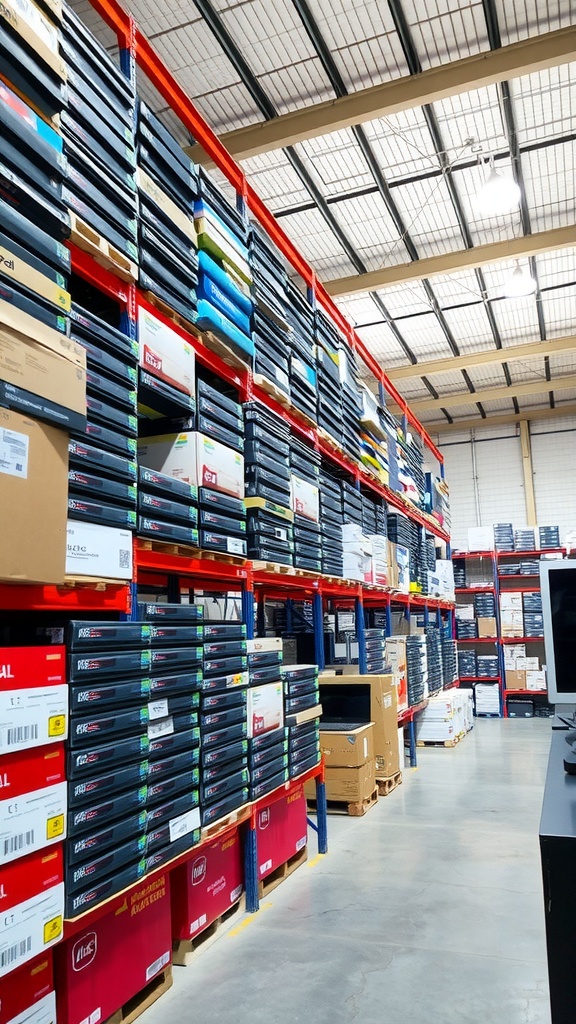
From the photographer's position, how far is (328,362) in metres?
6.53

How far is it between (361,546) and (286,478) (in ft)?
6.63

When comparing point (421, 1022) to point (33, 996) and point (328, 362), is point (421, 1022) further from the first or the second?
point (328, 362)

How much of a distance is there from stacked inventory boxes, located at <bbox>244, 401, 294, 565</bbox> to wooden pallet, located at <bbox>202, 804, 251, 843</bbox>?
1.53 metres

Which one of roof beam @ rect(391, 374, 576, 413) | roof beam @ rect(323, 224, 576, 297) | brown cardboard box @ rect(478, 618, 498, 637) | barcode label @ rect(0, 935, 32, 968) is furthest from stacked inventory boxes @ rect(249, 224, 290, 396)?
brown cardboard box @ rect(478, 618, 498, 637)

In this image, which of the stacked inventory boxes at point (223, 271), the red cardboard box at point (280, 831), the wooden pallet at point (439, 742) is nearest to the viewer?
the stacked inventory boxes at point (223, 271)

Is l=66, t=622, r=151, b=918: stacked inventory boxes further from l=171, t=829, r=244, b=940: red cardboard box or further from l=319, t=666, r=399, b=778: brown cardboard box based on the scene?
l=319, t=666, r=399, b=778: brown cardboard box

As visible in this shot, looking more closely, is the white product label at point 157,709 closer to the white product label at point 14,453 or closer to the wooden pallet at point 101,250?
the white product label at point 14,453

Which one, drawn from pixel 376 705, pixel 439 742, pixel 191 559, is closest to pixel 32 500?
pixel 191 559

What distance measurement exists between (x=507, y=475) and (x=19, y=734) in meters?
15.6

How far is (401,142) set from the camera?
7477mm

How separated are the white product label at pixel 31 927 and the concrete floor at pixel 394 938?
37.5 inches

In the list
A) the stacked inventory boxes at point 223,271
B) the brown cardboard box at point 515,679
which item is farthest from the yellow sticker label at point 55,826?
the brown cardboard box at point 515,679

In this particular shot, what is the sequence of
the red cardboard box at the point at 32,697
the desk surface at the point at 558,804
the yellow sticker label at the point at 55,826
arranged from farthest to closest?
the yellow sticker label at the point at 55,826
the red cardboard box at the point at 32,697
the desk surface at the point at 558,804

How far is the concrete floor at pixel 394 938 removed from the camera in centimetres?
297
